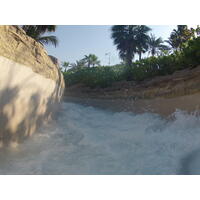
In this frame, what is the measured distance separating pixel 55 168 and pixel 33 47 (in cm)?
333

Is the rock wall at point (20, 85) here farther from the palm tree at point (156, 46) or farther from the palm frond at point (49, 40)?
the palm tree at point (156, 46)

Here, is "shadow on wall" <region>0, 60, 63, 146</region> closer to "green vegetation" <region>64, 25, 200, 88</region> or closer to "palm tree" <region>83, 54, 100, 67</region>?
"green vegetation" <region>64, 25, 200, 88</region>

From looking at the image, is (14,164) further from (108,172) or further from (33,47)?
(33,47)

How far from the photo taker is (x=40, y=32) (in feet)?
41.1

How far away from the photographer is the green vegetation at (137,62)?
24.3ft

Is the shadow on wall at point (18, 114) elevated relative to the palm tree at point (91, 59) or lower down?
lower down

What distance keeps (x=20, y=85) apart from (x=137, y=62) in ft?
25.1

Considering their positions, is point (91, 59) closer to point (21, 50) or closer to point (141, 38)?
point (141, 38)

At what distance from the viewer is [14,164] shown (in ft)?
11.7

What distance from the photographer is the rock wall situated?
3752 mm

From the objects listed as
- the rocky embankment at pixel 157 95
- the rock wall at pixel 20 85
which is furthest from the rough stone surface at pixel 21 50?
the rocky embankment at pixel 157 95

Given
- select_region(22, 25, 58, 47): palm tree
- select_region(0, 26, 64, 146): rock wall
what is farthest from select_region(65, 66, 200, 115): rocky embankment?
select_region(22, 25, 58, 47): palm tree

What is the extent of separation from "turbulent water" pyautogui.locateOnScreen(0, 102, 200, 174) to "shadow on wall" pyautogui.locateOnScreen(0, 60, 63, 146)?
0.24m

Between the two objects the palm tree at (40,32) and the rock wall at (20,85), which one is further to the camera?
the palm tree at (40,32)
